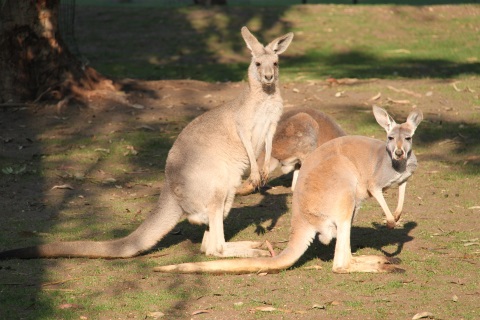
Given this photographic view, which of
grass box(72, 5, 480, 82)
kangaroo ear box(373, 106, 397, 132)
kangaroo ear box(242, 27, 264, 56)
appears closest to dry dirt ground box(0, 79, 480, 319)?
kangaroo ear box(373, 106, 397, 132)

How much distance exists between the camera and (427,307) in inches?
186

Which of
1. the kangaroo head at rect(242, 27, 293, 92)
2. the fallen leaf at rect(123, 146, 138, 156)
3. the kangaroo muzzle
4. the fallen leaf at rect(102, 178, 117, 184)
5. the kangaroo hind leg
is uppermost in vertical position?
the kangaroo head at rect(242, 27, 293, 92)

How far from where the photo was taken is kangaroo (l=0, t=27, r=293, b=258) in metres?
5.75

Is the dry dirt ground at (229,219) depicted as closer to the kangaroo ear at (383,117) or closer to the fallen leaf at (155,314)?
the fallen leaf at (155,314)

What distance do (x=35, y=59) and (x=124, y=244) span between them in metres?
5.62

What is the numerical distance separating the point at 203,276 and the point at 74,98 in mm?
6006

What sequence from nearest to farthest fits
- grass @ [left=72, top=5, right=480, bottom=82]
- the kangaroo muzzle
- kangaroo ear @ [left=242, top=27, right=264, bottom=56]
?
the kangaroo muzzle
kangaroo ear @ [left=242, top=27, right=264, bottom=56]
grass @ [left=72, top=5, right=480, bottom=82]

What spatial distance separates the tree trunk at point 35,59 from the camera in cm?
1048

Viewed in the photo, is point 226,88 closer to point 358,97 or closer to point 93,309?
point 358,97

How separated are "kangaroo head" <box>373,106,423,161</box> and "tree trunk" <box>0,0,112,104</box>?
20.4 feet

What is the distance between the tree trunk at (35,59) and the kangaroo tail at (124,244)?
5.32 m

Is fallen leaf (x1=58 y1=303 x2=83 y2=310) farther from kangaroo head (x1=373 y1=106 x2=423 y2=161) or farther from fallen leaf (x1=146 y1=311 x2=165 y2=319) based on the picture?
kangaroo head (x1=373 y1=106 x2=423 y2=161)

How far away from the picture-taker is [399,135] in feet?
17.3

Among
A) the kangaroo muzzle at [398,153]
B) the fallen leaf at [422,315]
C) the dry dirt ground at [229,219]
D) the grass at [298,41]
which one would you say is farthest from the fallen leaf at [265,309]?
the grass at [298,41]
